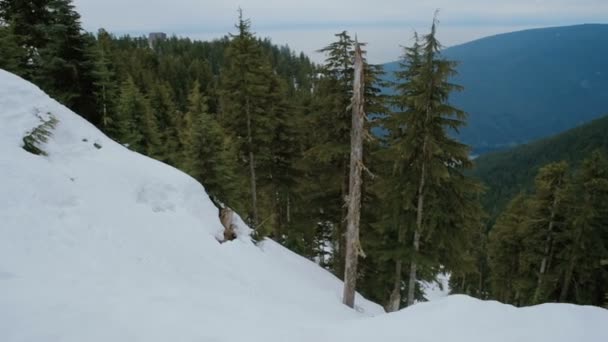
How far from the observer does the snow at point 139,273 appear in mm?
4875

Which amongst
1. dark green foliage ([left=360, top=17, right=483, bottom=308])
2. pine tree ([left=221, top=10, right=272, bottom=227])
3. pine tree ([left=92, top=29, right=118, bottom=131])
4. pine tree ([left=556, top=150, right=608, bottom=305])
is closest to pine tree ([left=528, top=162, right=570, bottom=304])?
pine tree ([left=556, top=150, right=608, bottom=305])

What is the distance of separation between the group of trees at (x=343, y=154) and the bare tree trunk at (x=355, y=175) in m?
0.50

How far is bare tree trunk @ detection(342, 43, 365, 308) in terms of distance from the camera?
32.5ft

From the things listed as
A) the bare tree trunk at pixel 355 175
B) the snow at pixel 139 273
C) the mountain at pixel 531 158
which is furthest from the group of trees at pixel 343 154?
the mountain at pixel 531 158

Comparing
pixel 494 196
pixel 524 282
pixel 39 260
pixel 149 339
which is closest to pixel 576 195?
pixel 524 282

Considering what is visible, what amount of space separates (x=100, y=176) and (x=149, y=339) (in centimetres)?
633

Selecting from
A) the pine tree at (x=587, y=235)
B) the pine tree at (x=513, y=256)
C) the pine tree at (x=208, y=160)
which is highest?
the pine tree at (x=208, y=160)

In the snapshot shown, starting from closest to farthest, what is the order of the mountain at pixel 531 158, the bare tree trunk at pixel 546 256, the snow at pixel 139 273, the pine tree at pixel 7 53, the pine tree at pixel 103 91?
the snow at pixel 139 273
the pine tree at pixel 7 53
the pine tree at pixel 103 91
the bare tree trunk at pixel 546 256
the mountain at pixel 531 158

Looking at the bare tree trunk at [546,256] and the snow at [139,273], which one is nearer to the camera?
the snow at [139,273]

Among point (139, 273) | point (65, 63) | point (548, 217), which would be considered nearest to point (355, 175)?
point (139, 273)

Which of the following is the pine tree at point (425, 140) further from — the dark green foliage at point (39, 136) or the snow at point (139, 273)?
the dark green foliage at point (39, 136)

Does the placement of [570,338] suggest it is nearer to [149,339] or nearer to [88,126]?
[149,339]

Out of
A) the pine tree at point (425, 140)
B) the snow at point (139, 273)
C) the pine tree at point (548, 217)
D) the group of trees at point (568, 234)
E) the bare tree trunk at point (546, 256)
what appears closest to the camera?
the snow at point (139, 273)

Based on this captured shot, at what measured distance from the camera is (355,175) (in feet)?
35.1
